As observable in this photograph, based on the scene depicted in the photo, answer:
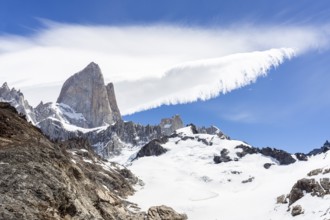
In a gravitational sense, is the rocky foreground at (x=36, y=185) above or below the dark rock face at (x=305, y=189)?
below

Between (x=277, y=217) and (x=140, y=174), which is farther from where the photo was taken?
(x=140, y=174)

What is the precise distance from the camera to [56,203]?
24.1 metres

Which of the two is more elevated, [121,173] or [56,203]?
[121,173]

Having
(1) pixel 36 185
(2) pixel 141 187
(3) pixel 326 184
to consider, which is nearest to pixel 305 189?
(3) pixel 326 184

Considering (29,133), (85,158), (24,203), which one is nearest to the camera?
(24,203)

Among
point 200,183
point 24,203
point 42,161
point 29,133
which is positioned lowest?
point 24,203

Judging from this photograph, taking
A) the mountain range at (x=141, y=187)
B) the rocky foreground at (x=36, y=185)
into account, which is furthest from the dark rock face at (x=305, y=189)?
the rocky foreground at (x=36, y=185)

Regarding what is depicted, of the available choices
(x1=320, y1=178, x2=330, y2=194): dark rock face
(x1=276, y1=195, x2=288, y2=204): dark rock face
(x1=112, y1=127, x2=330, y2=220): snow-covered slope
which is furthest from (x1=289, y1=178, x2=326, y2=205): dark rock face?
(x1=276, y1=195, x2=288, y2=204): dark rock face

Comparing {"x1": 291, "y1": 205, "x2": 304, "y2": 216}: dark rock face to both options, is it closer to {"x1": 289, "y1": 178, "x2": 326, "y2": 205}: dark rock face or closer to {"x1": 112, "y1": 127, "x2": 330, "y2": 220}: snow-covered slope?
{"x1": 112, "y1": 127, "x2": 330, "y2": 220}: snow-covered slope

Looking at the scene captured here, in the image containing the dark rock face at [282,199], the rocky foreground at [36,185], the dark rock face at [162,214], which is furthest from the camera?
the dark rock face at [282,199]

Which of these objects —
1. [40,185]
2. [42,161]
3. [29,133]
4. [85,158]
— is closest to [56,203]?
[40,185]

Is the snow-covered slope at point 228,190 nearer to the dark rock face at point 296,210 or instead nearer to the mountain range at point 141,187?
the mountain range at point 141,187

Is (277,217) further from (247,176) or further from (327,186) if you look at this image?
(247,176)

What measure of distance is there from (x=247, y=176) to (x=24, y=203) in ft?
543
